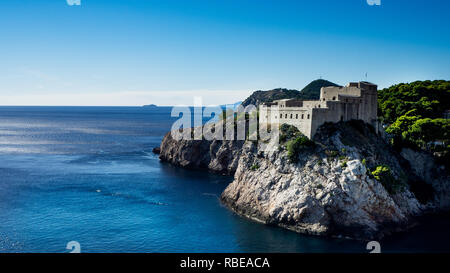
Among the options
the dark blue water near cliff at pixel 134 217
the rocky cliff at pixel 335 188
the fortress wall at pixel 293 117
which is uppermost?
the fortress wall at pixel 293 117

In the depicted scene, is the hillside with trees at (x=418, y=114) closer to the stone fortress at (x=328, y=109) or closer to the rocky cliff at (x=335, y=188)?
the rocky cliff at (x=335, y=188)

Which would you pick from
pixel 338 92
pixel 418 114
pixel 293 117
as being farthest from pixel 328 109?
pixel 418 114

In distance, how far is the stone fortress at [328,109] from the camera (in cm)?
4703

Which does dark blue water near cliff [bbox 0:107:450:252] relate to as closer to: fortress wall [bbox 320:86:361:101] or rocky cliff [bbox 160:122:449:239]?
rocky cliff [bbox 160:122:449:239]

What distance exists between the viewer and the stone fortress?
154 feet

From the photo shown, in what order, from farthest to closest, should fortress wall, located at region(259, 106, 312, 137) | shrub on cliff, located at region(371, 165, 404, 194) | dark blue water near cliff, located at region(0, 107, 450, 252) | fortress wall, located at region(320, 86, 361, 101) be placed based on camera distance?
fortress wall, located at region(320, 86, 361, 101) < fortress wall, located at region(259, 106, 312, 137) < shrub on cliff, located at region(371, 165, 404, 194) < dark blue water near cliff, located at region(0, 107, 450, 252)

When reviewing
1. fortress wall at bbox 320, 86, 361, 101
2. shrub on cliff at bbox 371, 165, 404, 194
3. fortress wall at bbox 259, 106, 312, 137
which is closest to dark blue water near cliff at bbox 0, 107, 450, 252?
shrub on cliff at bbox 371, 165, 404, 194

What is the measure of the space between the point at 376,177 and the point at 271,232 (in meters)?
14.3

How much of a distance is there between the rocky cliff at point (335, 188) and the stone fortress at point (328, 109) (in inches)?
62.5

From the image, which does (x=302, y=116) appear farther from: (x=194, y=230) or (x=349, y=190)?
(x=194, y=230)

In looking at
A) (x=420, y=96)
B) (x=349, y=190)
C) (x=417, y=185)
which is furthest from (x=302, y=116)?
(x=420, y=96)

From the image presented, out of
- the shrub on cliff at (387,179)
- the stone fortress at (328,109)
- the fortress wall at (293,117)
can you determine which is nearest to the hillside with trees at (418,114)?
the stone fortress at (328,109)

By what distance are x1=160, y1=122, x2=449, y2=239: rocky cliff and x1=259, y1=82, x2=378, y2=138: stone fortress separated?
1587 millimetres

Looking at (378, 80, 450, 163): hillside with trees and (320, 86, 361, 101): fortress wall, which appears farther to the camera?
(378, 80, 450, 163): hillside with trees
